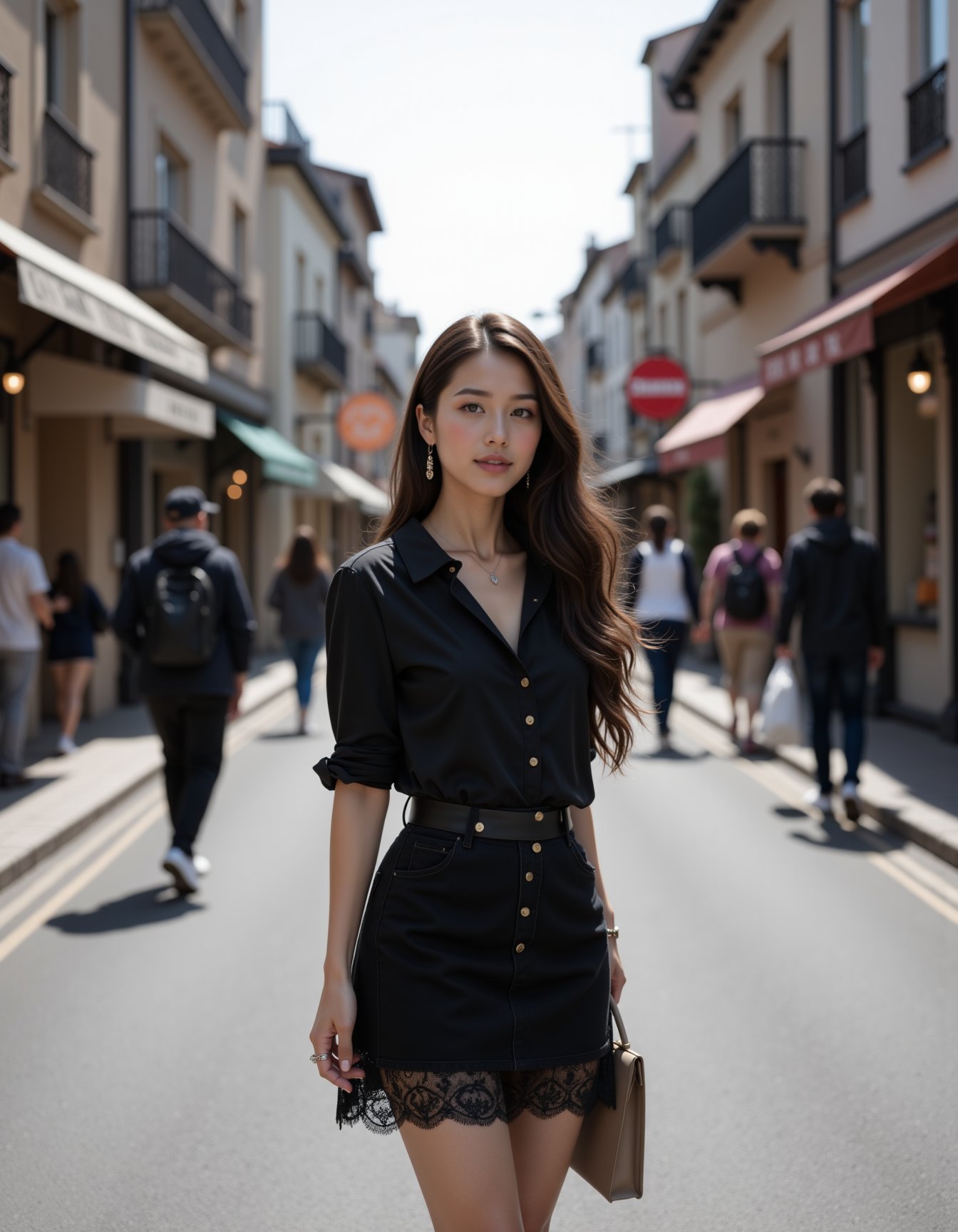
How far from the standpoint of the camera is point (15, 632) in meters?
9.80

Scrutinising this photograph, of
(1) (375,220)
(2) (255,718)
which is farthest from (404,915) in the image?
Result: (1) (375,220)

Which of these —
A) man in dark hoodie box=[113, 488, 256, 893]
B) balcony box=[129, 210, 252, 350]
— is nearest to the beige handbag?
man in dark hoodie box=[113, 488, 256, 893]

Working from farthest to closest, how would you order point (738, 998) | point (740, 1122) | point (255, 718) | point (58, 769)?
point (255, 718) < point (58, 769) < point (738, 998) < point (740, 1122)

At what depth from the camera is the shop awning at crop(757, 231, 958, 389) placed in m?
10.6

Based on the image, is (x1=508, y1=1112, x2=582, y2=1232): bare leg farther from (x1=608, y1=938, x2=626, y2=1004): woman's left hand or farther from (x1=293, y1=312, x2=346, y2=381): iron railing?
(x1=293, y1=312, x2=346, y2=381): iron railing

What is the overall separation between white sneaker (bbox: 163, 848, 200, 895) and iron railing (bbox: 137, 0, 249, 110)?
39.9 feet

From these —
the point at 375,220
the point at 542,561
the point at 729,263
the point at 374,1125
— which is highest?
the point at 375,220

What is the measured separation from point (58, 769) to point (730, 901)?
19.3 feet

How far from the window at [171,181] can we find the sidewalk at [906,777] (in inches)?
405

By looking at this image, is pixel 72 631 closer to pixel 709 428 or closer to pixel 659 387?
pixel 709 428

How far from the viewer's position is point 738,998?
5109 millimetres

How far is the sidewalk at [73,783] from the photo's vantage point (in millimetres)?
7621

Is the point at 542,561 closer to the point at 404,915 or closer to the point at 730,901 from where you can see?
the point at 404,915

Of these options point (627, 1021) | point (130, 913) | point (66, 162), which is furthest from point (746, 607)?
point (66, 162)
